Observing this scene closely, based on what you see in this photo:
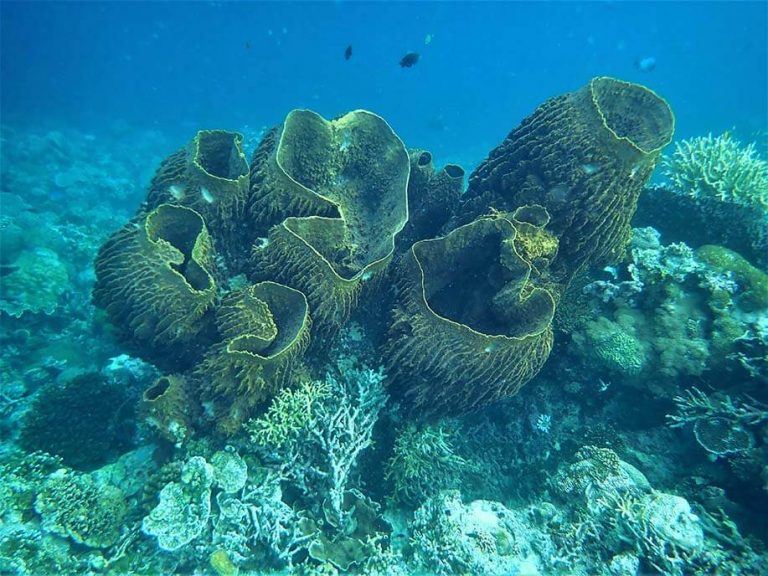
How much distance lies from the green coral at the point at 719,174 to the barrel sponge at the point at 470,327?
348 cm

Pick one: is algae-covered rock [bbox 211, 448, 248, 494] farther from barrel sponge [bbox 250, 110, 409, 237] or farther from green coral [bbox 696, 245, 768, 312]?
green coral [bbox 696, 245, 768, 312]

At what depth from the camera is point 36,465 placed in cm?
362

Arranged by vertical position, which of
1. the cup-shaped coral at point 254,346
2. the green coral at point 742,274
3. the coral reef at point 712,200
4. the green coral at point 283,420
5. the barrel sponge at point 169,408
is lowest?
the barrel sponge at point 169,408

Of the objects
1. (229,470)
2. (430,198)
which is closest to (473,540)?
(229,470)

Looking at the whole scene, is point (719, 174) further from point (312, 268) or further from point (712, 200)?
point (312, 268)

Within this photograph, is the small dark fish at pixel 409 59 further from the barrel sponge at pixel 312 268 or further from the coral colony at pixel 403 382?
the barrel sponge at pixel 312 268

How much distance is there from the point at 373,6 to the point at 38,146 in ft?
234

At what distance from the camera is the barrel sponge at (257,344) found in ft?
10.8

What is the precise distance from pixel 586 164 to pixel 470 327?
185 centimetres

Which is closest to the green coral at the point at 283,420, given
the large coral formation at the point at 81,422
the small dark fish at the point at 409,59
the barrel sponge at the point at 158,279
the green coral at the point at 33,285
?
the barrel sponge at the point at 158,279

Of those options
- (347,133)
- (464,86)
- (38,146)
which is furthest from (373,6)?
(347,133)

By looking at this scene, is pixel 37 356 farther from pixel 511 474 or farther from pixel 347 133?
pixel 511 474

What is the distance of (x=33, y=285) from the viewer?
8055mm

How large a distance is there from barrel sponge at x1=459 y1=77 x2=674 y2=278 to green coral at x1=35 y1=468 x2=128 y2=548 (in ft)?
14.1
